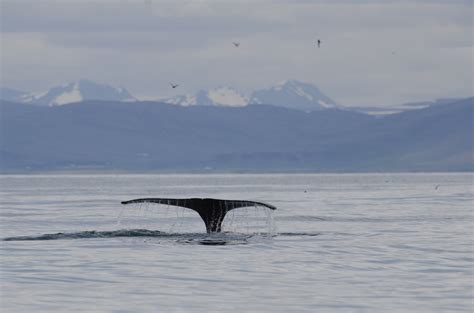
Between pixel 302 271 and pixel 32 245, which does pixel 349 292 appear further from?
pixel 32 245

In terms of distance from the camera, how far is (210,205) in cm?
3738

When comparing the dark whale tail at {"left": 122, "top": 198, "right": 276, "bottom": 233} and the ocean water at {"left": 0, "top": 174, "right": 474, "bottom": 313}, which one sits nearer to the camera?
the ocean water at {"left": 0, "top": 174, "right": 474, "bottom": 313}

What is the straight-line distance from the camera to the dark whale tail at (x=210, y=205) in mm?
34594

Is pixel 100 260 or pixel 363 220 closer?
pixel 100 260

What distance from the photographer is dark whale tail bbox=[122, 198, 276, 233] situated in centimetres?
3459

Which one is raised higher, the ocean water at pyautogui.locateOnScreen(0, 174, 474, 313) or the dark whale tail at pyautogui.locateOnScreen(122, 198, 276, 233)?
the dark whale tail at pyautogui.locateOnScreen(122, 198, 276, 233)

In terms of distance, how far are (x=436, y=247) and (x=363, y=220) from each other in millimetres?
18502

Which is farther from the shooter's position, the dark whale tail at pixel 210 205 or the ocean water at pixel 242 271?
the dark whale tail at pixel 210 205

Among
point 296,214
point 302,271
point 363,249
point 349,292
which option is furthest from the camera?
point 296,214

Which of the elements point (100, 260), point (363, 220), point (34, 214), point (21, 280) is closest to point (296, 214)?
point (363, 220)

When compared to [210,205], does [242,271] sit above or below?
below

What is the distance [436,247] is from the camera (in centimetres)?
3603

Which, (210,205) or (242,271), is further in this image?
(210,205)

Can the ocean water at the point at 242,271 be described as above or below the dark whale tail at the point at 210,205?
below
